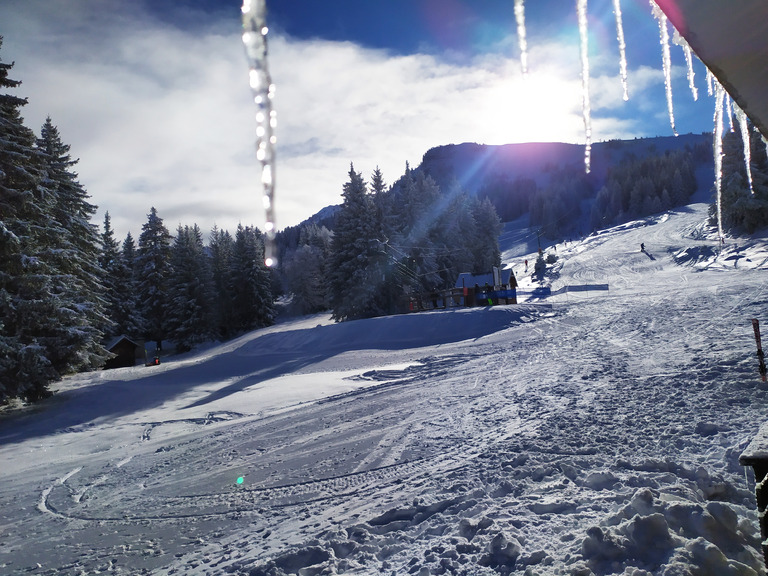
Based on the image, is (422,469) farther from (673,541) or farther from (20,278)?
(20,278)

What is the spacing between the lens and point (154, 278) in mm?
47562

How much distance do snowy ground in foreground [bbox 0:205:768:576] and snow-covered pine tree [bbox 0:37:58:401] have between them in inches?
47.8

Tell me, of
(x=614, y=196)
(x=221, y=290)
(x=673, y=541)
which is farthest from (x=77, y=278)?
(x=614, y=196)

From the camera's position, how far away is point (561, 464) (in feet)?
17.5

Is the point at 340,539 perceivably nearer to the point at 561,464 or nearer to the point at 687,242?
the point at 561,464

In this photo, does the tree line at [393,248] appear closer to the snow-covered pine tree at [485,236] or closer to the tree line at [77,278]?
the snow-covered pine tree at [485,236]

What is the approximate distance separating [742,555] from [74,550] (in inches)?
239

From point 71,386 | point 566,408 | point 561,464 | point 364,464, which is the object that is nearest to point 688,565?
point 561,464

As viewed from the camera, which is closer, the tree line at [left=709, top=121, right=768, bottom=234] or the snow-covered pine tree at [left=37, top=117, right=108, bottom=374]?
the snow-covered pine tree at [left=37, top=117, right=108, bottom=374]

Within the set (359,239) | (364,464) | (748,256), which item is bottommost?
(364,464)

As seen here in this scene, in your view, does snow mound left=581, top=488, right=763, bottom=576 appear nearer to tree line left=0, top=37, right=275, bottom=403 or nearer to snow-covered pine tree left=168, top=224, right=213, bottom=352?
tree line left=0, top=37, right=275, bottom=403

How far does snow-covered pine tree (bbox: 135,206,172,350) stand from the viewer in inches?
1842

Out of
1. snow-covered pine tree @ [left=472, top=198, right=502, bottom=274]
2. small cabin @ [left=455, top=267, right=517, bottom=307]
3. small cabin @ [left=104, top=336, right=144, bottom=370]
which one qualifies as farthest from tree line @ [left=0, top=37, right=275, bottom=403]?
snow-covered pine tree @ [left=472, top=198, right=502, bottom=274]

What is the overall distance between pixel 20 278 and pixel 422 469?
1352 cm
